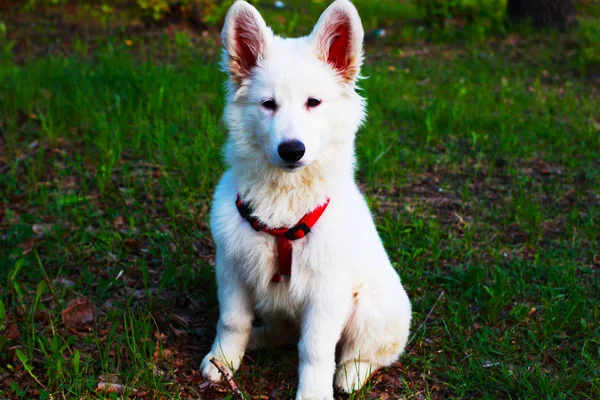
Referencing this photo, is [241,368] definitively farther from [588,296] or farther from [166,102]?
[166,102]

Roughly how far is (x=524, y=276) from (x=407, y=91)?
3.04 metres

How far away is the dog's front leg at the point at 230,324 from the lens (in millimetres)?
2846

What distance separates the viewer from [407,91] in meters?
6.43

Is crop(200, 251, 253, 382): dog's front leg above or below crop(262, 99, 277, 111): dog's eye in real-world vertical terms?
below

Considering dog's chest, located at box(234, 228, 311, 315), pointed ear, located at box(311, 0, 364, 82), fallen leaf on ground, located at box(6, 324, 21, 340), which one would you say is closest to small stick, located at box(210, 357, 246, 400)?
dog's chest, located at box(234, 228, 311, 315)

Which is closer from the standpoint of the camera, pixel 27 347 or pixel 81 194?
pixel 27 347

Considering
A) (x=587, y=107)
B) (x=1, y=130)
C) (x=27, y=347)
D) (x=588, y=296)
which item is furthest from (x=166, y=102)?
(x=587, y=107)

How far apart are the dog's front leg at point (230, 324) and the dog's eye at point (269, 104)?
717 millimetres

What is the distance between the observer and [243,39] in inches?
106

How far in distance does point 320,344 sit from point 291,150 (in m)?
0.85

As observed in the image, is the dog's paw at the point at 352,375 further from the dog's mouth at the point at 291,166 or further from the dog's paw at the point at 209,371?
the dog's mouth at the point at 291,166

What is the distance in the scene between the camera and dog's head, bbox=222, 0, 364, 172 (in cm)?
252

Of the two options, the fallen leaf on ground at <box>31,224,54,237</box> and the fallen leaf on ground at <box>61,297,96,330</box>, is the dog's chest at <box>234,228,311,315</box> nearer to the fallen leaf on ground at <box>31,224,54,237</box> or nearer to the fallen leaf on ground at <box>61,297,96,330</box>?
the fallen leaf on ground at <box>61,297,96,330</box>

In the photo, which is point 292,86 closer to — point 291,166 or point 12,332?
point 291,166
